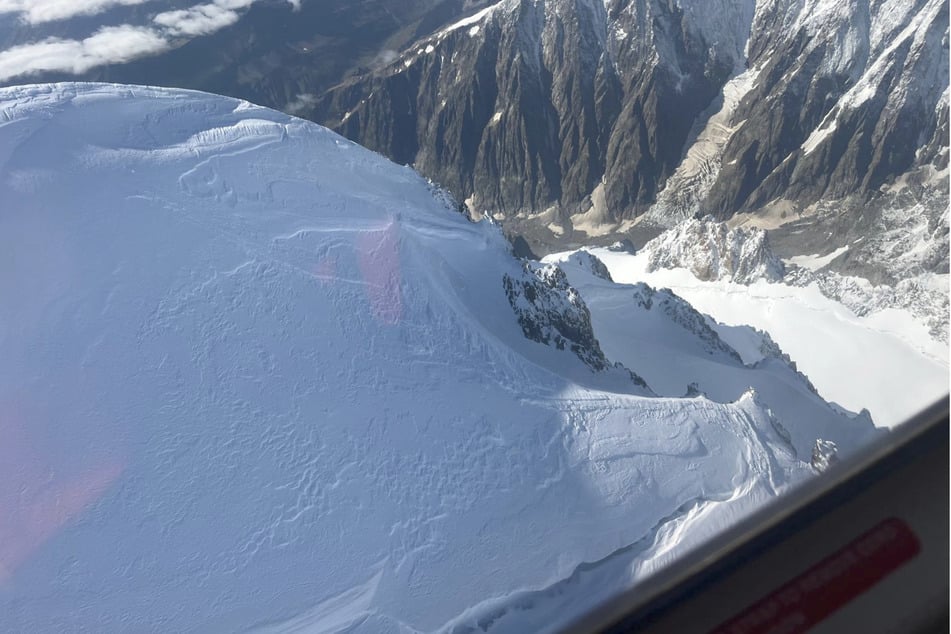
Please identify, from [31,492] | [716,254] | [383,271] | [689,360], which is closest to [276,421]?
[31,492]

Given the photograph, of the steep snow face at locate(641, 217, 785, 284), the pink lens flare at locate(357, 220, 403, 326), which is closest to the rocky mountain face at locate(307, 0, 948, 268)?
the steep snow face at locate(641, 217, 785, 284)

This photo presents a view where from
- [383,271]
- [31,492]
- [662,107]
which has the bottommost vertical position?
[662,107]

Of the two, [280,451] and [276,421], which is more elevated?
[276,421]

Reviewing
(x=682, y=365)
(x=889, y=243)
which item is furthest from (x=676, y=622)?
(x=889, y=243)

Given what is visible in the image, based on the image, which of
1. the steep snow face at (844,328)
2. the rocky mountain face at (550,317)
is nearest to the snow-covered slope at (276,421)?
the rocky mountain face at (550,317)

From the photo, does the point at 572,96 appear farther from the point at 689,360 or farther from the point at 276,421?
the point at 276,421

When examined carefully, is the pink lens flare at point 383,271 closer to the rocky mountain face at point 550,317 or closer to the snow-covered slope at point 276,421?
the snow-covered slope at point 276,421

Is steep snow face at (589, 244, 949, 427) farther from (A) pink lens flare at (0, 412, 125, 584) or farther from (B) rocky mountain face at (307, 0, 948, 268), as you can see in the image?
(B) rocky mountain face at (307, 0, 948, 268)
